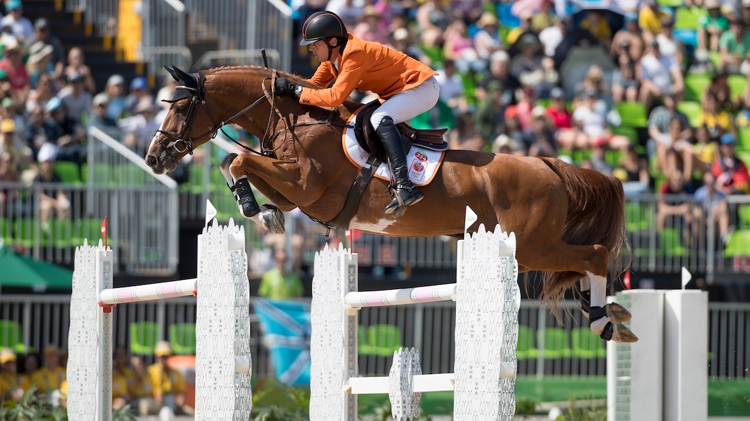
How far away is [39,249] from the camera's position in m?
12.3

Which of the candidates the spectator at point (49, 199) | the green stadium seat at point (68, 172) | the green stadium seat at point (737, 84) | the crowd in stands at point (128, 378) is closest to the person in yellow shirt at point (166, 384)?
the crowd in stands at point (128, 378)

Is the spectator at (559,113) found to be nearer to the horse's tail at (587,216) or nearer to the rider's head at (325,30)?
the horse's tail at (587,216)

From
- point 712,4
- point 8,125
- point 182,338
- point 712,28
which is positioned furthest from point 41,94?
point 712,4

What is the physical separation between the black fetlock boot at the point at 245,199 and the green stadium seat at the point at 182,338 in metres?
4.95

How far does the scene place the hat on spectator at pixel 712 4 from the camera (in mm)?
18350

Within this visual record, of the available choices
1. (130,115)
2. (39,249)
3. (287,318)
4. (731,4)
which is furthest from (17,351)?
(731,4)

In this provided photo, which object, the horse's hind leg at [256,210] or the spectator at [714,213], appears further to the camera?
the spectator at [714,213]

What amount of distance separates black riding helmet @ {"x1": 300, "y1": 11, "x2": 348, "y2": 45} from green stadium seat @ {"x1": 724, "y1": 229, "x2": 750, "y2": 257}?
817 centimetres

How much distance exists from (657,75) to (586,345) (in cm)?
602

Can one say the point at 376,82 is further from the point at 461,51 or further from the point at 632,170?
the point at 461,51

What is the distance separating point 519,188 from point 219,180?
6.79m

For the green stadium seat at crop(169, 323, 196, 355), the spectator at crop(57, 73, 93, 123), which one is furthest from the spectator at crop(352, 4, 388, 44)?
the green stadium seat at crop(169, 323, 196, 355)

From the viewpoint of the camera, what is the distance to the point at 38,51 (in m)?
14.8

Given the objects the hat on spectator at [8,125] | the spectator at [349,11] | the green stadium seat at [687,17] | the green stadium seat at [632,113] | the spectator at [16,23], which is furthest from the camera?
the green stadium seat at [687,17]
